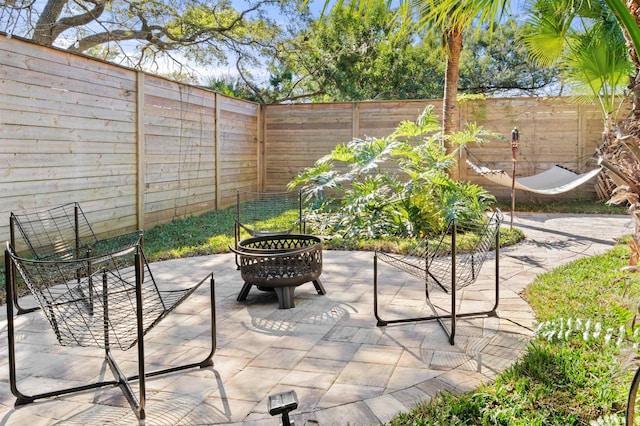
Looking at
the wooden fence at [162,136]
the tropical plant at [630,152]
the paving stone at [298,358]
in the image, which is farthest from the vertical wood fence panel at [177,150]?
the tropical plant at [630,152]

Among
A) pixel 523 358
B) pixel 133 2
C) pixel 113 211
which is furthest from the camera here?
pixel 133 2

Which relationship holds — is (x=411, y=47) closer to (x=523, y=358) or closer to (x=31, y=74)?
(x=31, y=74)

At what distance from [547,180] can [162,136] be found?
5399 mm

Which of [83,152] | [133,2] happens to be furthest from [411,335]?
[133,2]

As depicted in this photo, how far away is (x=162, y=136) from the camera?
6.73 m

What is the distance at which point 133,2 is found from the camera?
938cm

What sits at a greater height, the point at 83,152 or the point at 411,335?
the point at 83,152

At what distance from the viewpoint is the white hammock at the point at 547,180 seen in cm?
689

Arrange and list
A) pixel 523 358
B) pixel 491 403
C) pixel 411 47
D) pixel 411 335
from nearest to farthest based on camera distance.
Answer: pixel 491 403 → pixel 523 358 → pixel 411 335 → pixel 411 47

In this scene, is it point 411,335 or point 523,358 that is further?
point 411,335

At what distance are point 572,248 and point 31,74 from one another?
17.6ft

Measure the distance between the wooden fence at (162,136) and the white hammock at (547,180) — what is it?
1.17m

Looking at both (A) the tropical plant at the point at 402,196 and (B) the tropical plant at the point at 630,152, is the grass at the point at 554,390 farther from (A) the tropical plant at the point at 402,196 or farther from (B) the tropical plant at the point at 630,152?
(A) the tropical plant at the point at 402,196

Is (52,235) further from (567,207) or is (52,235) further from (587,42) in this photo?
(567,207)
